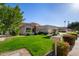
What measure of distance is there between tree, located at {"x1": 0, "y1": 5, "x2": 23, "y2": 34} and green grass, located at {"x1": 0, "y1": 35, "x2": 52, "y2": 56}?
15 centimetres

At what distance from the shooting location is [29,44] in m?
5.65

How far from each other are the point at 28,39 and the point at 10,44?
0.28 meters

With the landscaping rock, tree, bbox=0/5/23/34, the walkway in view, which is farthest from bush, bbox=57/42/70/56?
tree, bbox=0/5/23/34

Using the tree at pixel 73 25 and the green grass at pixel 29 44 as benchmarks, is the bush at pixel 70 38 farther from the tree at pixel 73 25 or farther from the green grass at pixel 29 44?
the green grass at pixel 29 44

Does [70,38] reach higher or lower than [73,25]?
lower

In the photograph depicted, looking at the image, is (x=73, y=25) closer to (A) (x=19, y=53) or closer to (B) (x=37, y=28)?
(B) (x=37, y=28)

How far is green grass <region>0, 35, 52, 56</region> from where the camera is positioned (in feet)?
18.4

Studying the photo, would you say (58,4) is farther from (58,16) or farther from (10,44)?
(10,44)

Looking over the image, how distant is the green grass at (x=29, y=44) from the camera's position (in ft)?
18.4

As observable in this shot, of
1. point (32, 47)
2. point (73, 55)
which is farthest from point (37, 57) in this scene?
point (73, 55)

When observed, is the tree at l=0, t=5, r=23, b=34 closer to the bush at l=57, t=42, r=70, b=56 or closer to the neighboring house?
the neighboring house

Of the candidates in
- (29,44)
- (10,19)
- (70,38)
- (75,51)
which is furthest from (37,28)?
(75,51)

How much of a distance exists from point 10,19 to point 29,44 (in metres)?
0.48

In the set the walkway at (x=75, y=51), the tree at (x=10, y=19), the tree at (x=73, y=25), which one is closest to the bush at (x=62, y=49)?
the walkway at (x=75, y=51)
